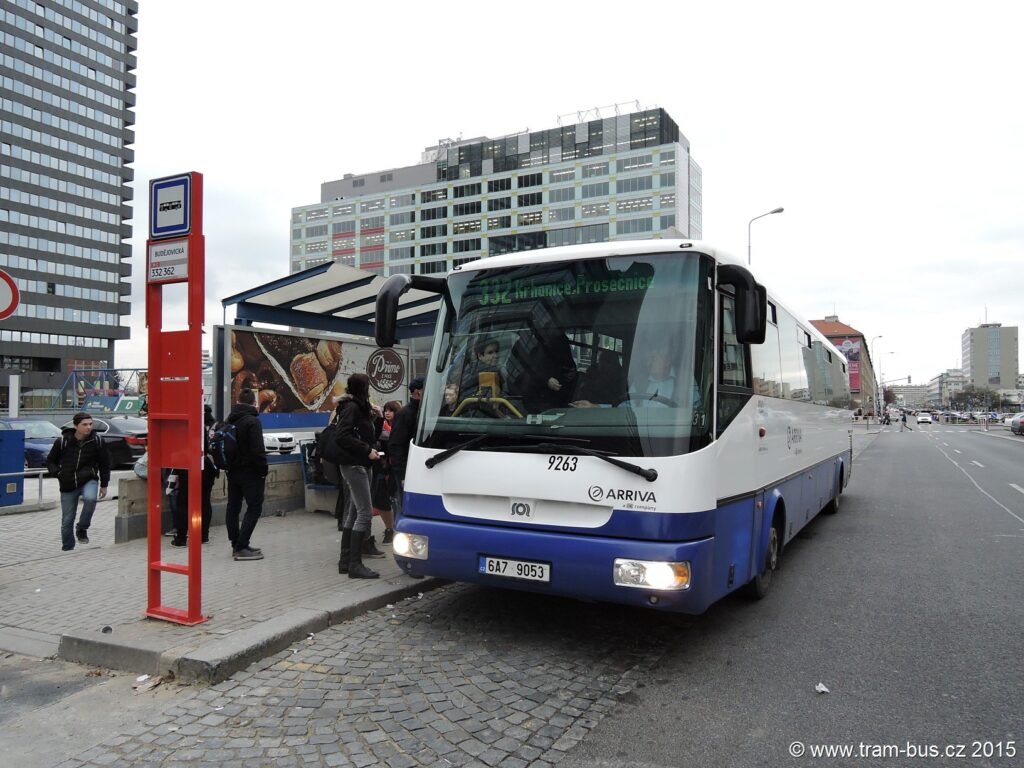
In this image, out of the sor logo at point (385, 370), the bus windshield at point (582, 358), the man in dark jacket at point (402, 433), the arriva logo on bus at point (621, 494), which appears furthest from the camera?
the sor logo at point (385, 370)

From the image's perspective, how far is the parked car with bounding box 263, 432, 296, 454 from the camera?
36.9 ft

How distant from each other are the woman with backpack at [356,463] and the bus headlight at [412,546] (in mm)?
1394

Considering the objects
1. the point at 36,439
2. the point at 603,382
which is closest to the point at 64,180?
the point at 36,439

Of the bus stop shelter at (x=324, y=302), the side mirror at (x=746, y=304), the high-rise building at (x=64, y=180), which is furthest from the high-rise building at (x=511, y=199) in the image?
the side mirror at (x=746, y=304)

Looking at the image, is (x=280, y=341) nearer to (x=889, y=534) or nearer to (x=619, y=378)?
(x=619, y=378)

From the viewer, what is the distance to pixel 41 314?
8825 cm

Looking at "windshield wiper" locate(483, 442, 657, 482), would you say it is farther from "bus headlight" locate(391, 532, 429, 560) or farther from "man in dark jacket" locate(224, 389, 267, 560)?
"man in dark jacket" locate(224, 389, 267, 560)

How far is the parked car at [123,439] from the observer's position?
57.6 feet

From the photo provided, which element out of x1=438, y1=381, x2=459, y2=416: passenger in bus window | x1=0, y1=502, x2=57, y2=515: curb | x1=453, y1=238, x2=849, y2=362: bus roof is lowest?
x1=0, y1=502, x2=57, y2=515: curb

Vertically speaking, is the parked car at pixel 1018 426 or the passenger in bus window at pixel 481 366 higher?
the passenger in bus window at pixel 481 366

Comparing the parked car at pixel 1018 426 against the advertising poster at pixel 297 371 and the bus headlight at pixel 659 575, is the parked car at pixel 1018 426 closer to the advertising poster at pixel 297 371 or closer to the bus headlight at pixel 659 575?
the advertising poster at pixel 297 371

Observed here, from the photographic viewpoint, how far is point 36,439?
57.4 feet

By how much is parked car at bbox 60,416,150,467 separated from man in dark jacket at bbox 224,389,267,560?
1172 cm

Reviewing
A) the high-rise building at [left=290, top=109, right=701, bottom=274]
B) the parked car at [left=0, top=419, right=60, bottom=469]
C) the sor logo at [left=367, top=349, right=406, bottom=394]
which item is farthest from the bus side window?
the high-rise building at [left=290, top=109, right=701, bottom=274]
